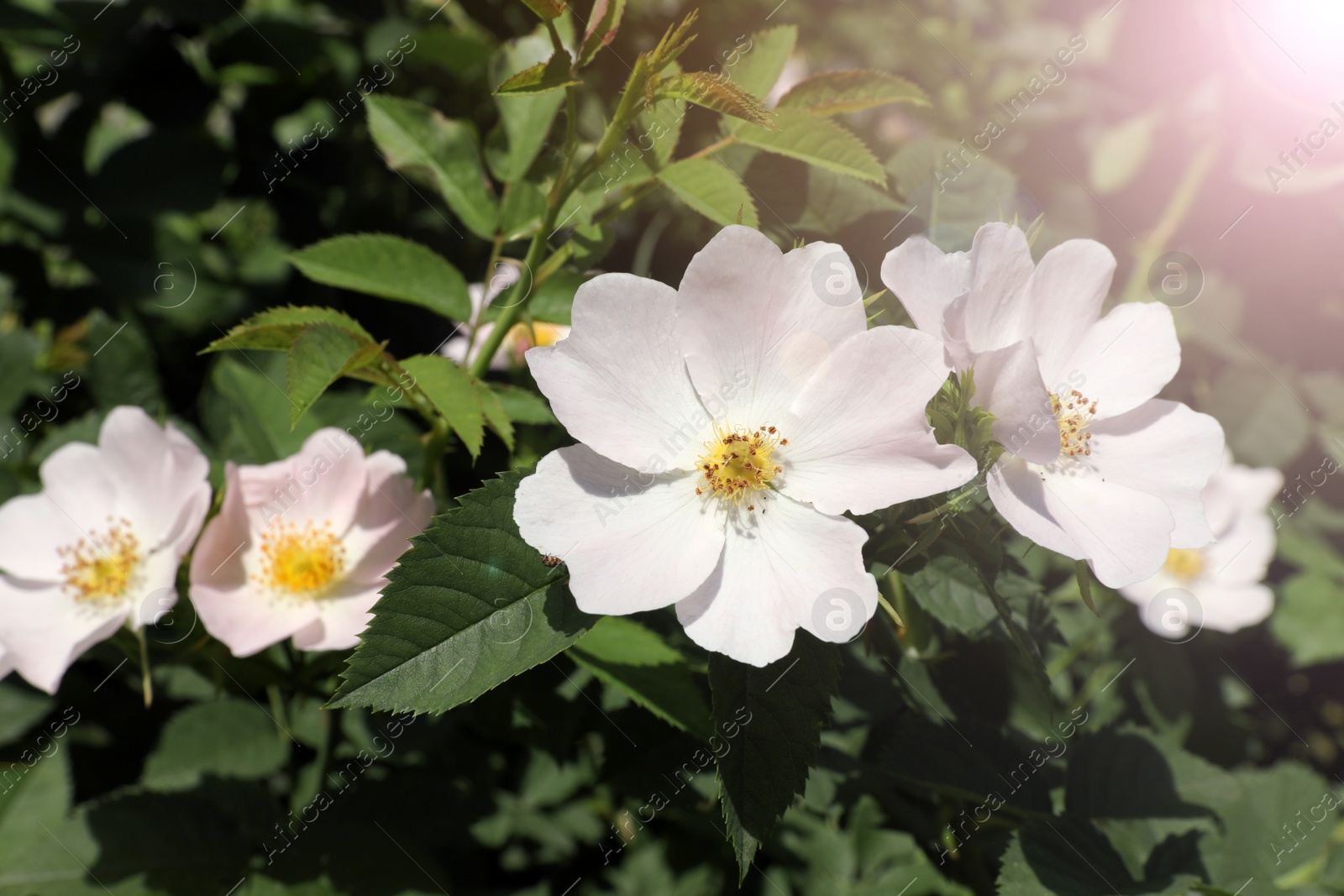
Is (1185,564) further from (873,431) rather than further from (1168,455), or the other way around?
(873,431)

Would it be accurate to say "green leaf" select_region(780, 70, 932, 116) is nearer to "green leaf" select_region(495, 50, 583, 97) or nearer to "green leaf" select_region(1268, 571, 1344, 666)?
"green leaf" select_region(495, 50, 583, 97)

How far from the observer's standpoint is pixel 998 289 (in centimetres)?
112

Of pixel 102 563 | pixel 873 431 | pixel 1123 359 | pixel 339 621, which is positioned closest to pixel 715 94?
pixel 873 431

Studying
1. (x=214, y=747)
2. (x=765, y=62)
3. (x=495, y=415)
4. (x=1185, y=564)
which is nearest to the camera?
(x=495, y=415)

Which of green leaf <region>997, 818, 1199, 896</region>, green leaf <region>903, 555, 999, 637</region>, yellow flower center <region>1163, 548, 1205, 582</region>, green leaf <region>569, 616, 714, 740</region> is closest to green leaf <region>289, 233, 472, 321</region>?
green leaf <region>569, 616, 714, 740</region>

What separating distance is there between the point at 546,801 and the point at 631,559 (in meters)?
1.26

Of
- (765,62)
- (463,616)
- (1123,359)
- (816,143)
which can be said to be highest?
(765,62)

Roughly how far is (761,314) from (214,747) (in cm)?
143

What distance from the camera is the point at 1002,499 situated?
1027 mm

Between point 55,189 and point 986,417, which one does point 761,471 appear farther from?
point 55,189

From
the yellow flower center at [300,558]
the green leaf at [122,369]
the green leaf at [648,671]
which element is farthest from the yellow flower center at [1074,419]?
the green leaf at [122,369]

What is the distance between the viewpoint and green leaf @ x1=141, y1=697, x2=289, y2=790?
5.65 ft

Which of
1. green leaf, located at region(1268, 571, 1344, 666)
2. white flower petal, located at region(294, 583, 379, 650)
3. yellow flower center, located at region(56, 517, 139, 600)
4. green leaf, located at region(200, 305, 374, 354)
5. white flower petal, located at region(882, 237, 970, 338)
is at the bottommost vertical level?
green leaf, located at region(1268, 571, 1344, 666)

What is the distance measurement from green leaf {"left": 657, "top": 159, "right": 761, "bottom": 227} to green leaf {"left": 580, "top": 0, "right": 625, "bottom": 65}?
8.2 inches
